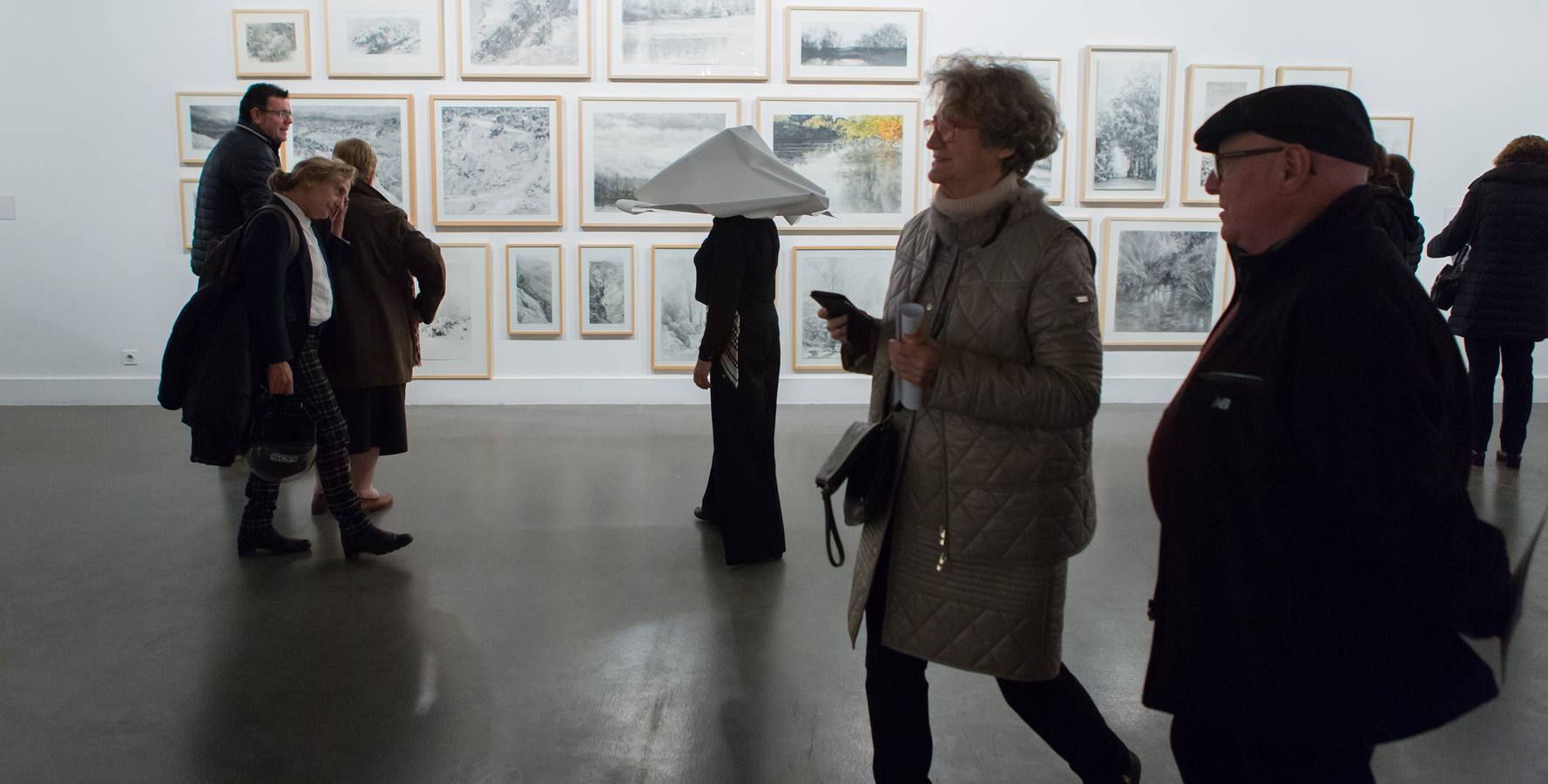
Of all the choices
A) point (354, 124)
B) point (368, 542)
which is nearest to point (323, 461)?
point (368, 542)

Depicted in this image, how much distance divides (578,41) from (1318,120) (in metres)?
8.26

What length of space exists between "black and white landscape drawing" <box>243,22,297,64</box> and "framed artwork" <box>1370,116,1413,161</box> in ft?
30.6

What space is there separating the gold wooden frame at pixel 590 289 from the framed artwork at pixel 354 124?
1.67 metres

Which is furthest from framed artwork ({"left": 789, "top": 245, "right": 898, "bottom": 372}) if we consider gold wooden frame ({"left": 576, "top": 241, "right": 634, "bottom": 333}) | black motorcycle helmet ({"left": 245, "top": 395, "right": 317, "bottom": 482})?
black motorcycle helmet ({"left": 245, "top": 395, "right": 317, "bottom": 482})

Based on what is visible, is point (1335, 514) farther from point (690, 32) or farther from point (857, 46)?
point (690, 32)

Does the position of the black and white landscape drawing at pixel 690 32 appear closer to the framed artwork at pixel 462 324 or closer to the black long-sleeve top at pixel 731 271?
the framed artwork at pixel 462 324

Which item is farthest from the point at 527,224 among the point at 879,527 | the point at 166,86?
the point at 879,527

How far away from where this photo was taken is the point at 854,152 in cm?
938

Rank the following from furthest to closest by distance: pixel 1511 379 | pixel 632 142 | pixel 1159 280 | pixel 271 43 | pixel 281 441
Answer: pixel 1159 280, pixel 632 142, pixel 271 43, pixel 1511 379, pixel 281 441

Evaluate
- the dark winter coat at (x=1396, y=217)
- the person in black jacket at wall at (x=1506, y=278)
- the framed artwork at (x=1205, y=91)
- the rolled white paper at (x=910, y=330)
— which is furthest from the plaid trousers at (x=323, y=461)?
the framed artwork at (x=1205, y=91)

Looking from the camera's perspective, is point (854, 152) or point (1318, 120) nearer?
point (1318, 120)

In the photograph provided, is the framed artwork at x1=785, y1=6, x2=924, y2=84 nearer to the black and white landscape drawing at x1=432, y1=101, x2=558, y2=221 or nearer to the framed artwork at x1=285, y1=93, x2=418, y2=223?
the black and white landscape drawing at x1=432, y1=101, x2=558, y2=221

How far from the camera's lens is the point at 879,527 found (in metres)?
2.45

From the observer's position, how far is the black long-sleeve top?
4.79 meters
